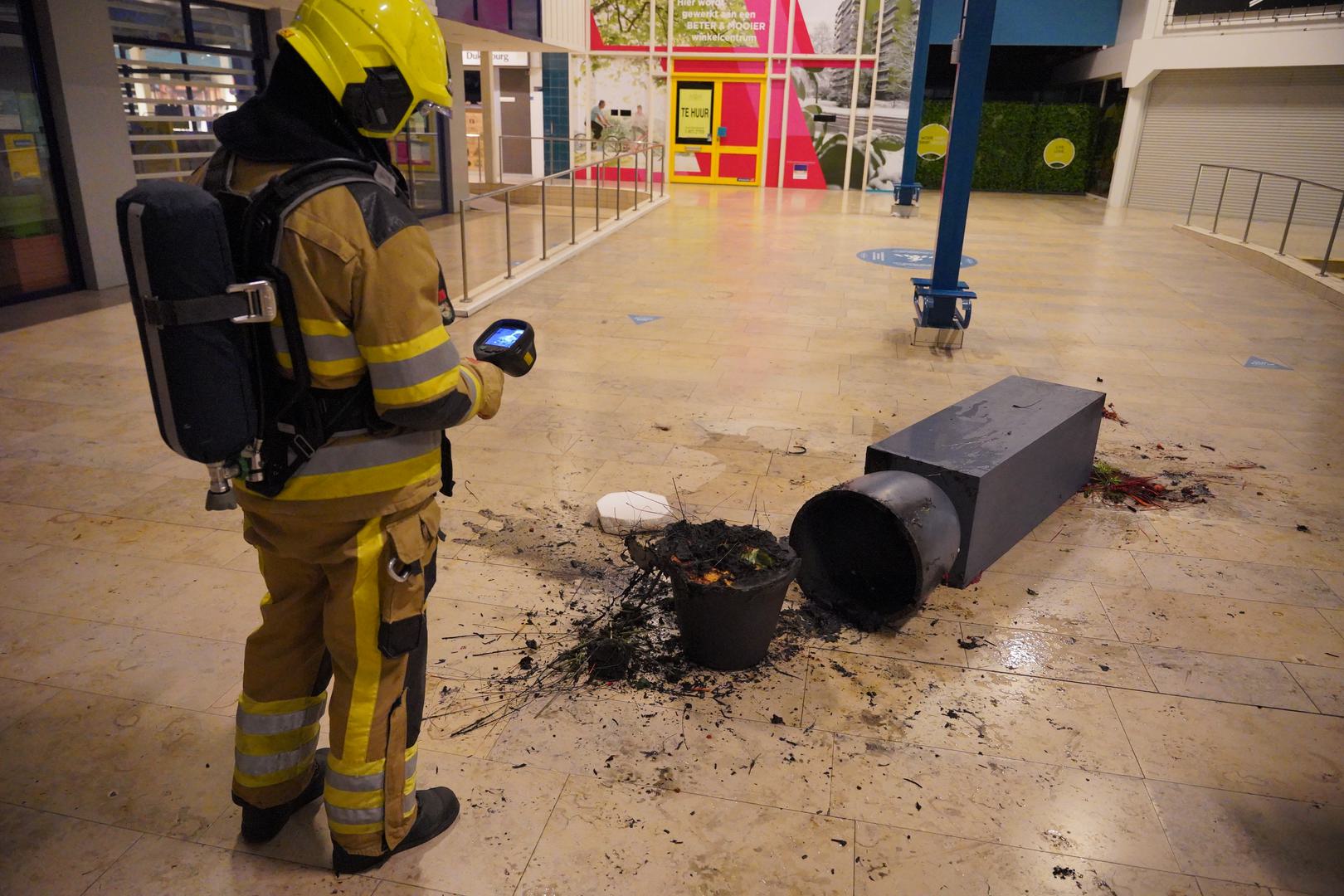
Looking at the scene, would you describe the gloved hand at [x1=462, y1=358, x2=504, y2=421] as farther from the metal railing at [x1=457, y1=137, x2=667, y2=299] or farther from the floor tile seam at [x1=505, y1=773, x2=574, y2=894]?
the metal railing at [x1=457, y1=137, x2=667, y2=299]

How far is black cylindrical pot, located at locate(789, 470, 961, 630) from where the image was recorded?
10.3ft

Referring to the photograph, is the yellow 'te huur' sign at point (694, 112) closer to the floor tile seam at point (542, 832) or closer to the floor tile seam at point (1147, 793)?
the floor tile seam at point (1147, 793)

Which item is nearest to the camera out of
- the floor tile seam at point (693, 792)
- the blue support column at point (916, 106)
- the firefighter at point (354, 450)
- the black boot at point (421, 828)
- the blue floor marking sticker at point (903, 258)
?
the firefighter at point (354, 450)

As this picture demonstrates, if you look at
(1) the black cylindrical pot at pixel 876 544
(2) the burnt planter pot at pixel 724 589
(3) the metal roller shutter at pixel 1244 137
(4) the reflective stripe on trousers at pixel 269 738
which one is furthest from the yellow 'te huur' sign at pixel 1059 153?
(4) the reflective stripe on trousers at pixel 269 738

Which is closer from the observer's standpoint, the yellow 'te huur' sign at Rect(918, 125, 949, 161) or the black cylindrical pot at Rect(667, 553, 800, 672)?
the black cylindrical pot at Rect(667, 553, 800, 672)

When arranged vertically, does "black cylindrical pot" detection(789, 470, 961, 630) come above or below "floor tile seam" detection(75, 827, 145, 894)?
above

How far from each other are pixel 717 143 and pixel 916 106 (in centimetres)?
631

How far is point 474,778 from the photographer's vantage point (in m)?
2.47

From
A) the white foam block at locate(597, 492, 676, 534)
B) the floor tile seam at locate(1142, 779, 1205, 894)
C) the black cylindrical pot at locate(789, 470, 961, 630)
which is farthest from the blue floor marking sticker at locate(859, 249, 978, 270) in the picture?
the floor tile seam at locate(1142, 779, 1205, 894)

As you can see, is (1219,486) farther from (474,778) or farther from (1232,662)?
(474,778)

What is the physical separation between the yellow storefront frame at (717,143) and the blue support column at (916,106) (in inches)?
195

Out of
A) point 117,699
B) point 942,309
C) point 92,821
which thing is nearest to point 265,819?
point 92,821

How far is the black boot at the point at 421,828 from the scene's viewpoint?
84.2 inches

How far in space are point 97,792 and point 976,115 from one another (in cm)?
655
